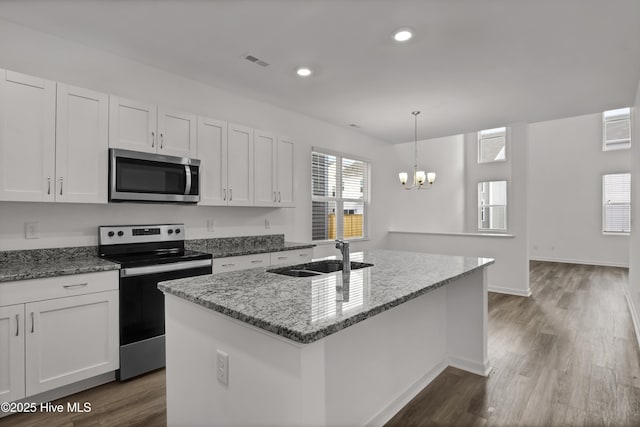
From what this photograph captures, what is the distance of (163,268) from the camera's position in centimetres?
258

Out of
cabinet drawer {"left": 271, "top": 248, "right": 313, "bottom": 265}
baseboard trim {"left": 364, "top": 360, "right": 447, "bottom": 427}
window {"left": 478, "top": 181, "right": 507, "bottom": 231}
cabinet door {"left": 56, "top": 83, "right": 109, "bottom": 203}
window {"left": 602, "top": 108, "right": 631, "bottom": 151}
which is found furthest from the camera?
window {"left": 478, "top": 181, "right": 507, "bottom": 231}

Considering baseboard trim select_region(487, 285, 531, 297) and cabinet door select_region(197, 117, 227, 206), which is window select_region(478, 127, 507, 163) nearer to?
baseboard trim select_region(487, 285, 531, 297)

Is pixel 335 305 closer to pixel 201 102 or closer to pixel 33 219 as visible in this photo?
pixel 33 219

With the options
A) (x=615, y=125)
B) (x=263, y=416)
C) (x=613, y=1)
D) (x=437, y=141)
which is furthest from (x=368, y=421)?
(x=615, y=125)

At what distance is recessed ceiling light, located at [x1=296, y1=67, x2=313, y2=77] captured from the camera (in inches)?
124

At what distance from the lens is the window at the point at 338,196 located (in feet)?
16.2

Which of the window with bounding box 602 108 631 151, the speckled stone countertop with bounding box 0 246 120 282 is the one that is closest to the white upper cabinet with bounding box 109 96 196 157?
the speckled stone countertop with bounding box 0 246 120 282

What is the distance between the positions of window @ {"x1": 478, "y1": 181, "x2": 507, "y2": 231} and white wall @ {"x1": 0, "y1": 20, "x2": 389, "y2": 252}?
18.8 feet

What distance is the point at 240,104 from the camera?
3885mm

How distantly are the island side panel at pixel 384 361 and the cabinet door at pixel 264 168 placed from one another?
2.04 metres

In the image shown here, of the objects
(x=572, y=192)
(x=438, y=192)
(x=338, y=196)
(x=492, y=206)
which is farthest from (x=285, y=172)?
(x=572, y=192)

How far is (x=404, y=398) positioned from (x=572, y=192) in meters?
8.08

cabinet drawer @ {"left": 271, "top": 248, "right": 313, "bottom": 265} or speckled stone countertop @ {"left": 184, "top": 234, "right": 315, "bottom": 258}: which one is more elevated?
speckled stone countertop @ {"left": 184, "top": 234, "right": 315, "bottom": 258}

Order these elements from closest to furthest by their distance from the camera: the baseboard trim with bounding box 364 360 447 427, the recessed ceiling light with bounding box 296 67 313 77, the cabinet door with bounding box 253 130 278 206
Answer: the baseboard trim with bounding box 364 360 447 427 → the recessed ceiling light with bounding box 296 67 313 77 → the cabinet door with bounding box 253 130 278 206
